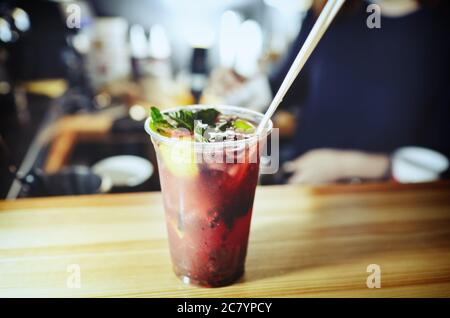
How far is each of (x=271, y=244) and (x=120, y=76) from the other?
2.60 metres

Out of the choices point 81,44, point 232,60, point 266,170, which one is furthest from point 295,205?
point 81,44

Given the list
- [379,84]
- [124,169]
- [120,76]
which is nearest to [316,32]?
[124,169]

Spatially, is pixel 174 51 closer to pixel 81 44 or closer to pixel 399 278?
pixel 81 44

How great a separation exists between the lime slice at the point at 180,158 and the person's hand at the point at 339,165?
1554 millimetres

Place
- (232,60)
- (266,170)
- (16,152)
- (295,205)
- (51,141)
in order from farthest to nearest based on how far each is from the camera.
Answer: (232,60) < (51,141) < (16,152) < (266,170) < (295,205)

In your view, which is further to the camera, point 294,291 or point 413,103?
point 413,103

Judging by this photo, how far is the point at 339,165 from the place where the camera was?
239 centimetres

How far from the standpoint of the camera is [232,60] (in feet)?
11.4

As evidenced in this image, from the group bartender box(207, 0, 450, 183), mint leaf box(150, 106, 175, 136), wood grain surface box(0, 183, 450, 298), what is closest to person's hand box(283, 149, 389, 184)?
bartender box(207, 0, 450, 183)

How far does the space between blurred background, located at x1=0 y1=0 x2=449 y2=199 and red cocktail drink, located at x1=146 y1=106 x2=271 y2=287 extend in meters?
0.55

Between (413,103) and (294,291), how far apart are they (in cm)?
214

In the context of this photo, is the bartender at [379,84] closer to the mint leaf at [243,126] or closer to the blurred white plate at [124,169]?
the blurred white plate at [124,169]

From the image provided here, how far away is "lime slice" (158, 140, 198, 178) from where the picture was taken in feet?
2.53
